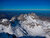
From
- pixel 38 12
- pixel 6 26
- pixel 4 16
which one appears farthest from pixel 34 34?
pixel 4 16

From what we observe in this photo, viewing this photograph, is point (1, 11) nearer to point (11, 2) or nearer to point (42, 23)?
point (11, 2)

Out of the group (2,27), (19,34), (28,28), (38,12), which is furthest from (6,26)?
(38,12)

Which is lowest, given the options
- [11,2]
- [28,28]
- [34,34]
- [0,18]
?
[34,34]

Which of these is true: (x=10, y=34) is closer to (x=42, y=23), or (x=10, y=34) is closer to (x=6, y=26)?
(x=6, y=26)

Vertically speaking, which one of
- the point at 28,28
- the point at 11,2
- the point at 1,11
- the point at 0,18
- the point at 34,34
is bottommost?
the point at 34,34

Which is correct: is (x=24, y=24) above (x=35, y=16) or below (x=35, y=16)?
below

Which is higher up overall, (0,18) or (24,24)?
(0,18)
